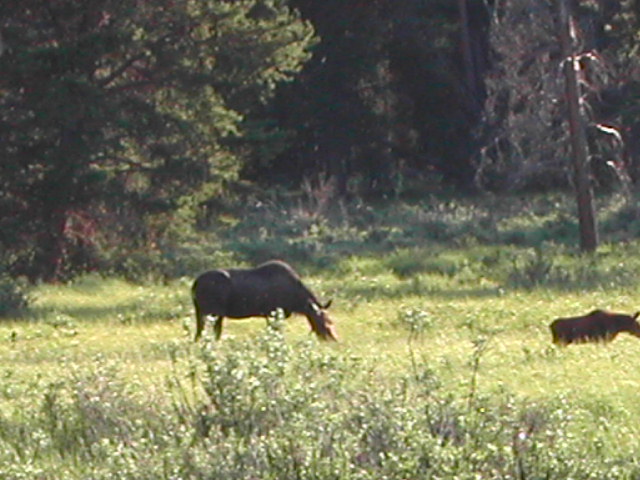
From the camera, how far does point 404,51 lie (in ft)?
177

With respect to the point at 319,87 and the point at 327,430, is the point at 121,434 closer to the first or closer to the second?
the point at 327,430

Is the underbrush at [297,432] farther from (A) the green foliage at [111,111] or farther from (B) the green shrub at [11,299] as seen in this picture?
(A) the green foliage at [111,111]

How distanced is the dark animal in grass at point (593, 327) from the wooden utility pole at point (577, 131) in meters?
14.0

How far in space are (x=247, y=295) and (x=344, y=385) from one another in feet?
32.9

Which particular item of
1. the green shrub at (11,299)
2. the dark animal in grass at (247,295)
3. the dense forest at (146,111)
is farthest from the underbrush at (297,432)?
the dense forest at (146,111)

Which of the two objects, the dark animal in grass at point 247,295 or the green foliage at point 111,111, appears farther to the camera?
the green foliage at point 111,111

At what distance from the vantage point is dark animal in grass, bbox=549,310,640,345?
18.6m

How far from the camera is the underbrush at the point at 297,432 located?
10.2 m

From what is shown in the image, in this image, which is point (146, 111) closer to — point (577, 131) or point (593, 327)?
point (577, 131)

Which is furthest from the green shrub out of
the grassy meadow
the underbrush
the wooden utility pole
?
the underbrush

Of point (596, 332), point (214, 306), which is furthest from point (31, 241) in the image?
point (596, 332)

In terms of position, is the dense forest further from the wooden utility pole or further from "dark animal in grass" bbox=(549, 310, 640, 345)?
"dark animal in grass" bbox=(549, 310, 640, 345)

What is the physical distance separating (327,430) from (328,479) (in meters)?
0.49

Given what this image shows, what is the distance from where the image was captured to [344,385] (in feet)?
38.6
